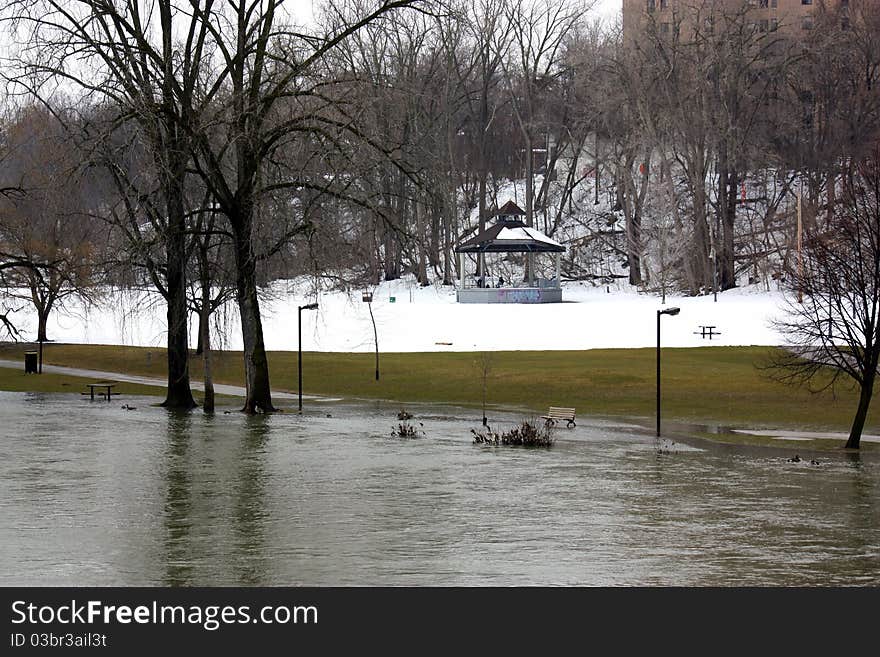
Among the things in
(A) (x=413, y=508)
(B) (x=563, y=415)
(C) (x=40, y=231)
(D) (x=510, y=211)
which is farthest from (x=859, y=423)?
(D) (x=510, y=211)

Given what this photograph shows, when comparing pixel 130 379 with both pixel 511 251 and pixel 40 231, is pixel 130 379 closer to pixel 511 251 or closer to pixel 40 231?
pixel 40 231

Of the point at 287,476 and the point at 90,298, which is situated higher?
the point at 90,298

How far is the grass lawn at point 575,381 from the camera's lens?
48.9m

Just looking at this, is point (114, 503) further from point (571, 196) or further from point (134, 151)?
point (571, 196)

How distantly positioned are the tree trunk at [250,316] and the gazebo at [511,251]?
139 ft

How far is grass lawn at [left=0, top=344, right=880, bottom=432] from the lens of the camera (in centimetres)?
4888

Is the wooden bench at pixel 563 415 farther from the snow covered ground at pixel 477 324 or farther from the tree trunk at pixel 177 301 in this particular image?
the snow covered ground at pixel 477 324

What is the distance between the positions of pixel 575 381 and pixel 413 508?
2860 cm

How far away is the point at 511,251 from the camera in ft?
302

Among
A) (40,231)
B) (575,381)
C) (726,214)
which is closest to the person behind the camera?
(575,381)

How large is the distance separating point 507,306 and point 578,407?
33.9 meters

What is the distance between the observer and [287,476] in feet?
109

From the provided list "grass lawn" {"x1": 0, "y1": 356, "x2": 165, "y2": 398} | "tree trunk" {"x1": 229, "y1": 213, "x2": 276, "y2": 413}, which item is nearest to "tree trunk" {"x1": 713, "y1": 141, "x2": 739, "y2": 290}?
"grass lawn" {"x1": 0, "y1": 356, "x2": 165, "y2": 398}
